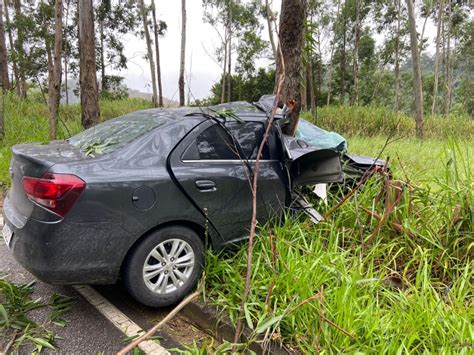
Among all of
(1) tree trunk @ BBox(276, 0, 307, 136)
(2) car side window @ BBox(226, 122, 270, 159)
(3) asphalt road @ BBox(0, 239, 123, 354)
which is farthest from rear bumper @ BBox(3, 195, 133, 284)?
(1) tree trunk @ BBox(276, 0, 307, 136)

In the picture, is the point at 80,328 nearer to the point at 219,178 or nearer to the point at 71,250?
the point at 71,250

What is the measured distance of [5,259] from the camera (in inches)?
137

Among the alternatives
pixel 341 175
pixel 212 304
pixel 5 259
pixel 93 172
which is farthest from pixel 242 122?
pixel 5 259

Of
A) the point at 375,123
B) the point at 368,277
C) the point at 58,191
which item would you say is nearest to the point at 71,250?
the point at 58,191

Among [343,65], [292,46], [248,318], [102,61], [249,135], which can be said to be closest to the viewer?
[248,318]

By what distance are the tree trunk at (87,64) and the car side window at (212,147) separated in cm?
487

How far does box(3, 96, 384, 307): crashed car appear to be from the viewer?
2318mm

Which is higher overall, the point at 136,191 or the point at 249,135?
the point at 249,135

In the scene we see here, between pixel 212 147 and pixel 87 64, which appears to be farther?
pixel 87 64

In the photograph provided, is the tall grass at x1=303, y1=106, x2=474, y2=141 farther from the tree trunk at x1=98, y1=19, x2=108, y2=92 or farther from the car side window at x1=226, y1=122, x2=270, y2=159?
the tree trunk at x1=98, y1=19, x2=108, y2=92

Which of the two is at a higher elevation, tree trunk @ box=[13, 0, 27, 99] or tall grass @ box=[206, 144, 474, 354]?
tree trunk @ box=[13, 0, 27, 99]

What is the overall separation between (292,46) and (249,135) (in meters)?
1.92

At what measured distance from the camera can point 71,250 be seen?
232 cm

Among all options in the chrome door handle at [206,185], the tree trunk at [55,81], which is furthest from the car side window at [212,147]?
the tree trunk at [55,81]
